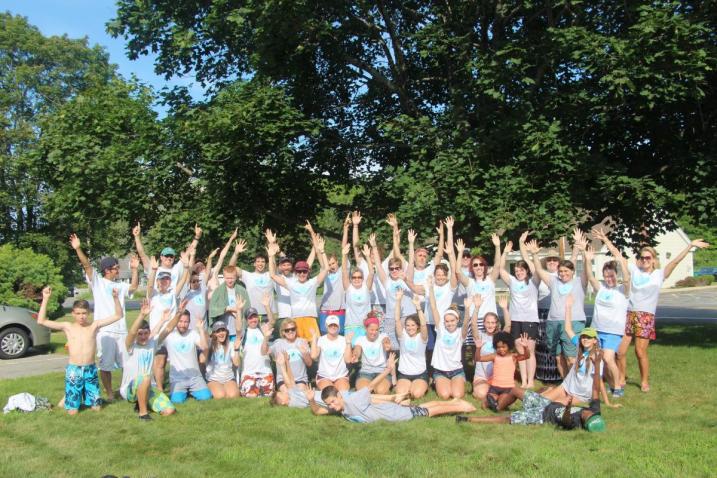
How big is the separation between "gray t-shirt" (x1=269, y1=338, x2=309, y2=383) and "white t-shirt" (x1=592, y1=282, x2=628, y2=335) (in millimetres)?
3849

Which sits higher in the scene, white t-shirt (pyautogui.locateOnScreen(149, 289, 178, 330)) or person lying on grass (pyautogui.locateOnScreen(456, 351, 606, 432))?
white t-shirt (pyautogui.locateOnScreen(149, 289, 178, 330))

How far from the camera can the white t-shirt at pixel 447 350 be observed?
921 centimetres

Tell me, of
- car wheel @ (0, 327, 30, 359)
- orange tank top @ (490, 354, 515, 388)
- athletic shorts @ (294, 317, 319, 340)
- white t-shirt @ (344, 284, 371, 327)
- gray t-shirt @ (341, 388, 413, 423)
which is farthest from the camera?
car wheel @ (0, 327, 30, 359)

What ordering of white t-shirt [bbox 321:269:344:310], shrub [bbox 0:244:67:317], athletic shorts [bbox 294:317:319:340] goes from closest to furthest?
athletic shorts [bbox 294:317:319:340], white t-shirt [bbox 321:269:344:310], shrub [bbox 0:244:67:317]

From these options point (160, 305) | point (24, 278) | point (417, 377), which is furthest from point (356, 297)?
point (24, 278)

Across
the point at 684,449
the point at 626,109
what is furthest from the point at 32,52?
the point at 684,449

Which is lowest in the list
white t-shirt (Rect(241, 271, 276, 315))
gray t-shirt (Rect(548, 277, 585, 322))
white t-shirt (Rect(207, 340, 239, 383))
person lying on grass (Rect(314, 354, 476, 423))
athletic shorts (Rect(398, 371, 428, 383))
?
person lying on grass (Rect(314, 354, 476, 423))

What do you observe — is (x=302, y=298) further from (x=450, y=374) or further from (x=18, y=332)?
(x=18, y=332)

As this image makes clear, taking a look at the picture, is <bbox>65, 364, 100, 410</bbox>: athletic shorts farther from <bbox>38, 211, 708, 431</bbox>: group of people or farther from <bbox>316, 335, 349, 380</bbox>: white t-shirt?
<bbox>316, 335, 349, 380</bbox>: white t-shirt

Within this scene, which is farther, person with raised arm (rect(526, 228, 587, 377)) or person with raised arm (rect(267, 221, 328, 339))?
person with raised arm (rect(267, 221, 328, 339))

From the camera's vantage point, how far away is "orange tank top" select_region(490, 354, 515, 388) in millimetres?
8375

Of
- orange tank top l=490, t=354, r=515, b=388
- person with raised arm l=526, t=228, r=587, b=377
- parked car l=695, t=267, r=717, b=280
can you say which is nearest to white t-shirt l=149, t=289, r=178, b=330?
orange tank top l=490, t=354, r=515, b=388

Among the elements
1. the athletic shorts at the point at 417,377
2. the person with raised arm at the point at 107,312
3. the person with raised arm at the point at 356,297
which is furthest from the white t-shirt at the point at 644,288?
the person with raised arm at the point at 107,312

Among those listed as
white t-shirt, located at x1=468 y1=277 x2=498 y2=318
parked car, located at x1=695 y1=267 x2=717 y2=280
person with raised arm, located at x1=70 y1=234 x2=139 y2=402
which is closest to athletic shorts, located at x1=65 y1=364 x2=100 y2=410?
person with raised arm, located at x1=70 y1=234 x2=139 y2=402
